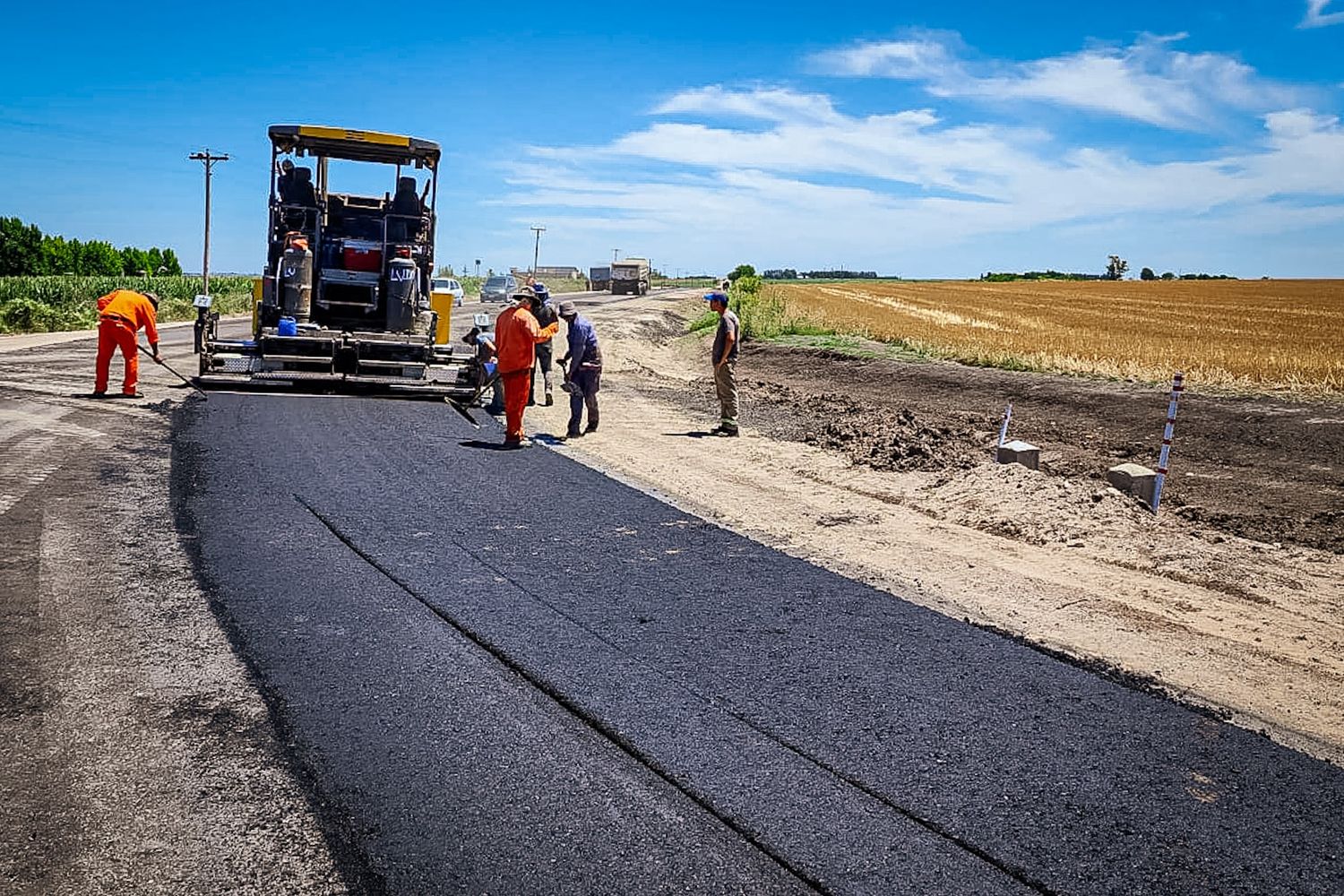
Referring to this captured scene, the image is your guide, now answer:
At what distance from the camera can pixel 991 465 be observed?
10.4m

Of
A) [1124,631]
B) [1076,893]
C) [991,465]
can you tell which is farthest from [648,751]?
[991,465]

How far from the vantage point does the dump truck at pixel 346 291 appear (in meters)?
12.9

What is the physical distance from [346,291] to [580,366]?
378 cm

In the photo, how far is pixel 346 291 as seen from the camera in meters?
14.2

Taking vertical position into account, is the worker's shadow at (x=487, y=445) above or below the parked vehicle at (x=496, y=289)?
below

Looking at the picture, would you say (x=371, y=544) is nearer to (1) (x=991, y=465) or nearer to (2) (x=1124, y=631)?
(2) (x=1124, y=631)

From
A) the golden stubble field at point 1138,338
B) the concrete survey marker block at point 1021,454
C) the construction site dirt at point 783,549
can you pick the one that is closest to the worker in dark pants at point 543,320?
the construction site dirt at point 783,549

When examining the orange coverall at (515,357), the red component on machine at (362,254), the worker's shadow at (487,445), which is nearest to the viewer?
the worker's shadow at (487,445)

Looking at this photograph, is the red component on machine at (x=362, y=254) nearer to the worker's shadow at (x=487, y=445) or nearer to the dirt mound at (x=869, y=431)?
the worker's shadow at (x=487, y=445)

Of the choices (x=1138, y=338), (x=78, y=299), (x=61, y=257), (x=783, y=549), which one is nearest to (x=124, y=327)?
(x=783, y=549)

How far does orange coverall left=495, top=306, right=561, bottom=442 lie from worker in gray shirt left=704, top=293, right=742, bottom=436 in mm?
2231

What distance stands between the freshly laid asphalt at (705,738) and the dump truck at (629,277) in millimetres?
71836

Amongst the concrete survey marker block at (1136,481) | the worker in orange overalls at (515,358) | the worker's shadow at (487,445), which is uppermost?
the worker in orange overalls at (515,358)

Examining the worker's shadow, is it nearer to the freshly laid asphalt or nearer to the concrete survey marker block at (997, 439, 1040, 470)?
the freshly laid asphalt
